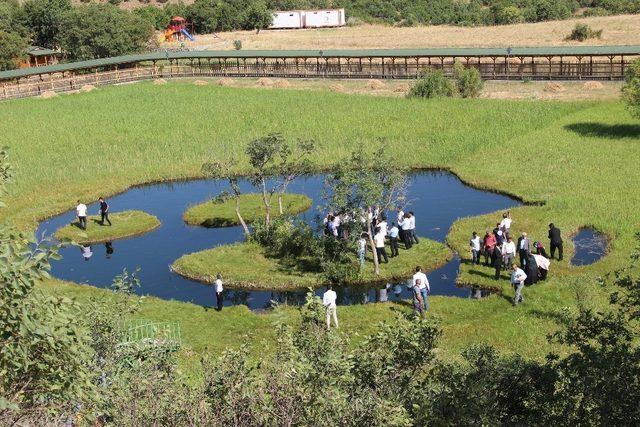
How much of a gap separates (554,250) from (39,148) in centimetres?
3857

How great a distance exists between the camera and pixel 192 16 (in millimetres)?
144125

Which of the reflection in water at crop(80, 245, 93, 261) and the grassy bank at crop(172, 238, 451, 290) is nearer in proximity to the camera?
the grassy bank at crop(172, 238, 451, 290)

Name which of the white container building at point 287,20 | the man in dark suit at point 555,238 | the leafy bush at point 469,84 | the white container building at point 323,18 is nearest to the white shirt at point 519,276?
the man in dark suit at point 555,238

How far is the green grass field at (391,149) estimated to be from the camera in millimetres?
27547

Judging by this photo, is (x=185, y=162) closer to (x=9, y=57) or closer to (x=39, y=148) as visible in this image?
(x=39, y=148)

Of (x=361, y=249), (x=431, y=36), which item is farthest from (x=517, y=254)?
(x=431, y=36)

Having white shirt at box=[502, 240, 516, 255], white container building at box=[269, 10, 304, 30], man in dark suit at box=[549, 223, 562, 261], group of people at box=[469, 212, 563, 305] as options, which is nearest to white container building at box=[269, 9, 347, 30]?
white container building at box=[269, 10, 304, 30]

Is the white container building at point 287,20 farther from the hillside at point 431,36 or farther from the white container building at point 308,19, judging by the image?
the hillside at point 431,36

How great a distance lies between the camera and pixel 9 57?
99812 millimetres

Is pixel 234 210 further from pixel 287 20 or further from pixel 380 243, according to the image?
pixel 287 20

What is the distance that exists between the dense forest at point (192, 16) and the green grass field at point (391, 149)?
27646 mm

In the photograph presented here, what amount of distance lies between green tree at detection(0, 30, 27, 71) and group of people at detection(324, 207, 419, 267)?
249 feet

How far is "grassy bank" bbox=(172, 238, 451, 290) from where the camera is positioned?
31.9 metres

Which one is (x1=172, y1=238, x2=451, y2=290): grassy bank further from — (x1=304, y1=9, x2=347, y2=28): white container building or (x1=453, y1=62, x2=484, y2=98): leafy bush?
(x1=304, y1=9, x2=347, y2=28): white container building
